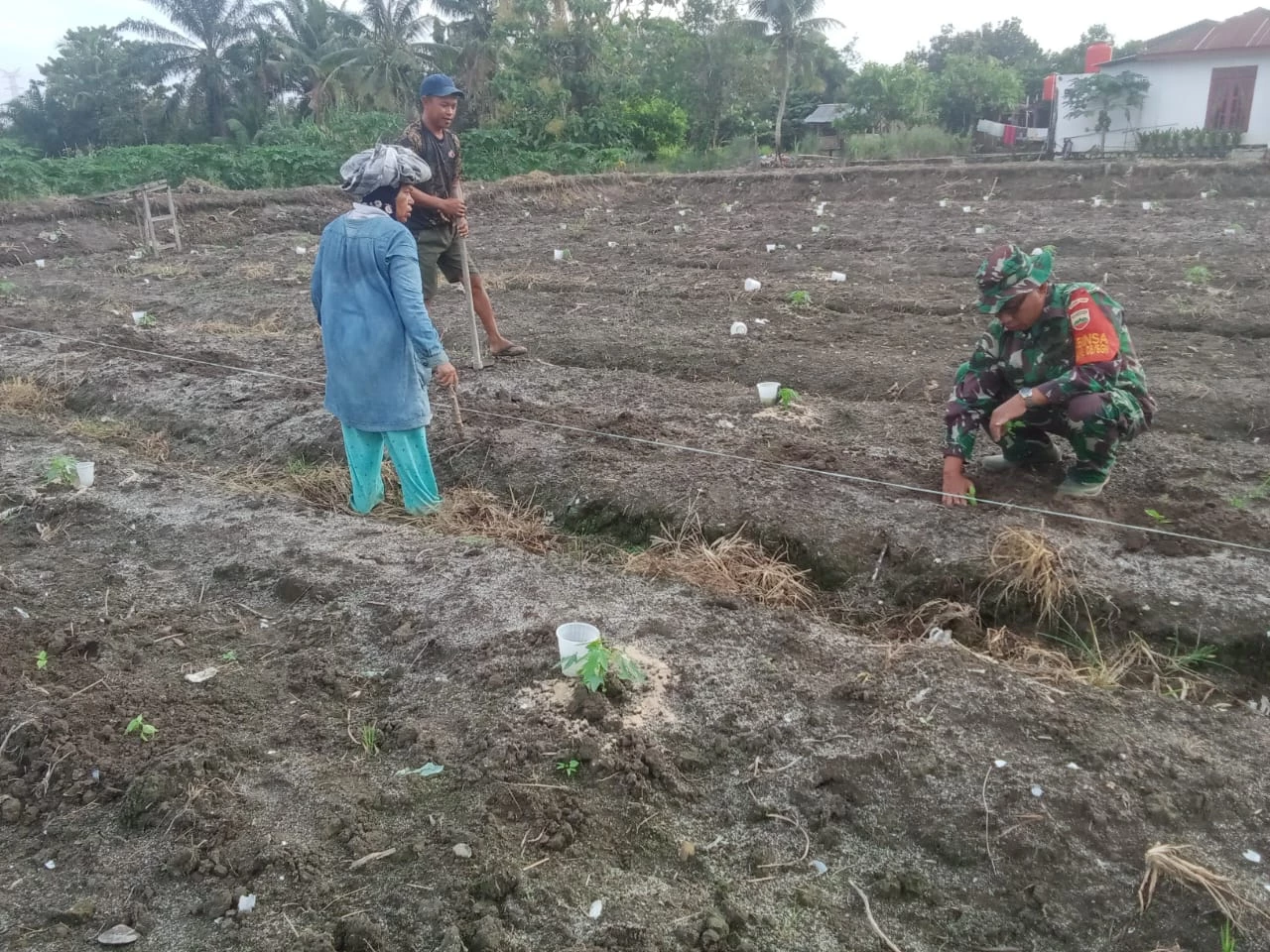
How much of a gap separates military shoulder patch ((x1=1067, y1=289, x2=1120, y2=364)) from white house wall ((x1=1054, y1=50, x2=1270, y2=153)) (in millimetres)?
23438

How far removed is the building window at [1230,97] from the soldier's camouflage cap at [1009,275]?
1003 inches

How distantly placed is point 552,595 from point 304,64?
39.1 m

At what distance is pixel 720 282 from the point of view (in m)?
9.16

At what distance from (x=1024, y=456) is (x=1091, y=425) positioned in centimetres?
55

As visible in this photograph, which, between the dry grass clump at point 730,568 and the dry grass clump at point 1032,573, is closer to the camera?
the dry grass clump at point 1032,573

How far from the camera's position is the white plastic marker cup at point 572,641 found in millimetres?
2867

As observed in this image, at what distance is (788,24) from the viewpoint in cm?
2992

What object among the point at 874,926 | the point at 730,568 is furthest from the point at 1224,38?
the point at 874,926

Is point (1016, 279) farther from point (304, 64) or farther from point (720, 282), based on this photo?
point (304, 64)

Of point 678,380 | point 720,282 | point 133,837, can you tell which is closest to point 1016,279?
point 678,380

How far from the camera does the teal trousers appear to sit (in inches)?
168

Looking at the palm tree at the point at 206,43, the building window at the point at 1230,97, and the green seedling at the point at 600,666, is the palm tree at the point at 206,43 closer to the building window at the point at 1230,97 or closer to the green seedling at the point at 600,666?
the building window at the point at 1230,97

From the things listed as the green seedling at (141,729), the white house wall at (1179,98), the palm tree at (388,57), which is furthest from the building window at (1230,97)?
the green seedling at (141,729)

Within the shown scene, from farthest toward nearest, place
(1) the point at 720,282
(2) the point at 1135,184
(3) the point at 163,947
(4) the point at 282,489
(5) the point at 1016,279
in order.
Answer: (2) the point at 1135,184, (1) the point at 720,282, (4) the point at 282,489, (5) the point at 1016,279, (3) the point at 163,947
